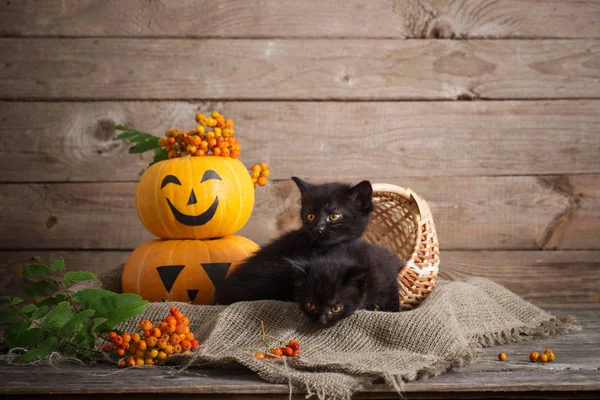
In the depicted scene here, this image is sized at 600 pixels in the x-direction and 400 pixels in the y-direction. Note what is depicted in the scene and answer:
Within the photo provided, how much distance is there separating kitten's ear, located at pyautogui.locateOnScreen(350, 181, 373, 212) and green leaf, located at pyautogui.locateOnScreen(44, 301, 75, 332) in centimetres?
96

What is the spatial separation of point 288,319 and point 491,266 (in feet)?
5.35

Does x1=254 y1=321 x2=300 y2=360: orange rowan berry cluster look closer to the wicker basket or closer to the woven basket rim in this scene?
the wicker basket


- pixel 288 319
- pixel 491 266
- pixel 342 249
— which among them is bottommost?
pixel 491 266

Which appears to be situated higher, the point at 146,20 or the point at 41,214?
the point at 146,20

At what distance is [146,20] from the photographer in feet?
10.0

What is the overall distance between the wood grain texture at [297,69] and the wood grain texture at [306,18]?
47 millimetres

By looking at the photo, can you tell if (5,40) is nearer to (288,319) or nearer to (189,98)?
(189,98)

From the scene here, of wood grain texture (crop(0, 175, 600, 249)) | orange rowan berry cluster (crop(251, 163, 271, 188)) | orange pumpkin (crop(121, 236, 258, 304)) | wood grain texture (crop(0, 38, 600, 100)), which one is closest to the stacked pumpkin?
orange pumpkin (crop(121, 236, 258, 304))

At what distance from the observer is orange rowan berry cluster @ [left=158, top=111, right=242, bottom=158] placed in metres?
2.56

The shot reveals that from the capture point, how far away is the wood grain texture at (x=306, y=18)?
119 inches

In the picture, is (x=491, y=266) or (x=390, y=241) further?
(x=491, y=266)

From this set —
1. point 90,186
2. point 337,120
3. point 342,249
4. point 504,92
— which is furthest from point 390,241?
point 90,186

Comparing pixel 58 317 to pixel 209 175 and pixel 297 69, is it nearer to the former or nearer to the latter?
pixel 209 175

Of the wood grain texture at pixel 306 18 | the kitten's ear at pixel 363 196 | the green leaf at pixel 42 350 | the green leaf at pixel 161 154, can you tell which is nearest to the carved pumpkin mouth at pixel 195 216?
the green leaf at pixel 161 154
